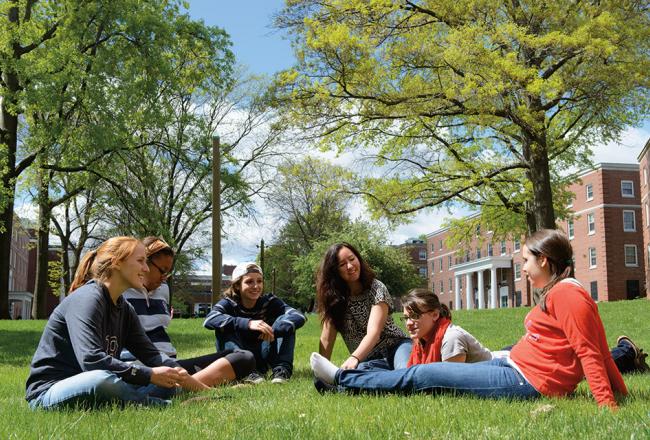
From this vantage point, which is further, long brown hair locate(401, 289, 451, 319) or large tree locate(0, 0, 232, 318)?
large tree locate(0, 0, 232, 318)

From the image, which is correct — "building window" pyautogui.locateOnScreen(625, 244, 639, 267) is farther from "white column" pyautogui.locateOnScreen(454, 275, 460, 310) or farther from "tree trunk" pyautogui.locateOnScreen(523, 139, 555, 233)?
"tree trunk" pyautogui.locateOnScreen(523, 139, 555, 233)

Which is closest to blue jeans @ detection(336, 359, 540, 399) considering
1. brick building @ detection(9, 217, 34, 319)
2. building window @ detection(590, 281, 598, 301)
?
building window @ detection(590, 281, 598, 301)

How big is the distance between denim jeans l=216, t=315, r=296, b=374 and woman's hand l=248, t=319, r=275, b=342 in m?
0.33

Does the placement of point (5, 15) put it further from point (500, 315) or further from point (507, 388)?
point (507, 388)

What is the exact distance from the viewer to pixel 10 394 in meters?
5.85

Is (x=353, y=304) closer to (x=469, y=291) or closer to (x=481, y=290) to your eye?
(x=481, y=290)

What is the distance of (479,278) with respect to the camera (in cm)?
7550

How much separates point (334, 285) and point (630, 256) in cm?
5481

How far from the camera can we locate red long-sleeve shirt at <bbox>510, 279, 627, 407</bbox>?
3.93 m

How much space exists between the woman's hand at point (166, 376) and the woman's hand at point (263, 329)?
2.07 meters

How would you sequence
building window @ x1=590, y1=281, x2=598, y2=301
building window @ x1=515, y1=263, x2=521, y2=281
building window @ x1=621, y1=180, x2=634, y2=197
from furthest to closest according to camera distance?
building window @ x1=515, y1=263, x2=521, y2=281
building window @ x1=590, y1=281, x2=598, y2=301
building window @ x1=621, y1=180, x2=634, y2=197

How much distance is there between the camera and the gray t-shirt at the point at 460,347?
550cm

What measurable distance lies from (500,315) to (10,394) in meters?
17.9

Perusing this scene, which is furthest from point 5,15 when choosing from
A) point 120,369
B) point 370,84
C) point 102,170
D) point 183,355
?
point 120,369
